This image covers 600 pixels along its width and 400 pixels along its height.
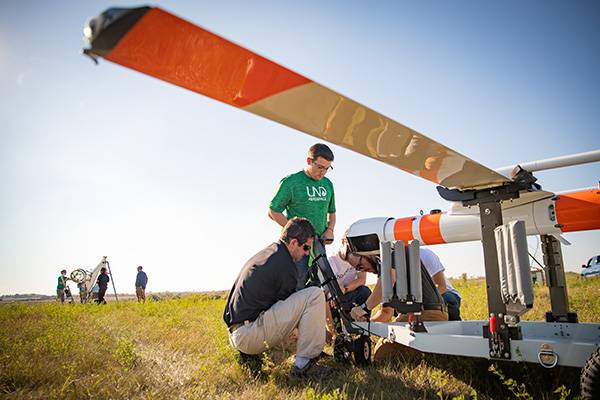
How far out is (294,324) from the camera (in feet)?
9.90

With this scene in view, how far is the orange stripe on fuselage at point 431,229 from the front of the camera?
4230 mm

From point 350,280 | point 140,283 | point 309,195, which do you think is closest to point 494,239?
point 309,195

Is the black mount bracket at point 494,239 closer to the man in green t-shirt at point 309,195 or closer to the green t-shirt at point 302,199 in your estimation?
the man in green t-shirt at point 309,195

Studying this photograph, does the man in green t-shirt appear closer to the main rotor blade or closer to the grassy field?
the grassy field

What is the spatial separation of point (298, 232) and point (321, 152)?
1.07 meters

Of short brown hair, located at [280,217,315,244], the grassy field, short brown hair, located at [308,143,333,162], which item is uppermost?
short brown hair, located at [308,143,333,162]

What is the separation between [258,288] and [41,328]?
4680 millimetres

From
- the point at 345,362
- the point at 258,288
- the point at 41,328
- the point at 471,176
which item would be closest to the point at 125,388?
the point at 258,288

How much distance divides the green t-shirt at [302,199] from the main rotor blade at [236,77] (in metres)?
2.05

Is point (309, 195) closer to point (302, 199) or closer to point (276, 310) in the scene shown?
point (302, 199)

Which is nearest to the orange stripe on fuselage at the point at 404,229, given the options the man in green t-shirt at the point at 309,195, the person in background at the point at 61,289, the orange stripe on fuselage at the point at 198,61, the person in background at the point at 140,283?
the man in green t-shirt at the point at 309,195

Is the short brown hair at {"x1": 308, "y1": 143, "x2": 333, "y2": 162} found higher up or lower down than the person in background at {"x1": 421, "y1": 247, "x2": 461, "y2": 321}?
higher up

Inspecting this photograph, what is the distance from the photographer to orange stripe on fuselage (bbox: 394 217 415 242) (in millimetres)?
4465

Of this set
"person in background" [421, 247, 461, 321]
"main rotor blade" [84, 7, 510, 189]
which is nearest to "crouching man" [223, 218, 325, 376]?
"main rotor blade" [84, 7, 510, 189]
